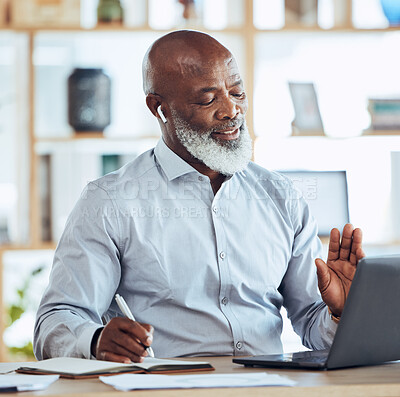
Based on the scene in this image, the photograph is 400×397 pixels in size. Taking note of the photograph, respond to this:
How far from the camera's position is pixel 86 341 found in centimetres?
138

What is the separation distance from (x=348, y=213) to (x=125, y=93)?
1199mm

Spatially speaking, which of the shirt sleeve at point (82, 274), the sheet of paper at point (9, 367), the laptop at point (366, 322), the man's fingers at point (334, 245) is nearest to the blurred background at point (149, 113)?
the shirt sleeve at point (82, 274)

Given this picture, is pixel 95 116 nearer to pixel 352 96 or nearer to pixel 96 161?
pixel 96 161

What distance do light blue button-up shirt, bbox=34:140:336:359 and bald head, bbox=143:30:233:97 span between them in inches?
7.9

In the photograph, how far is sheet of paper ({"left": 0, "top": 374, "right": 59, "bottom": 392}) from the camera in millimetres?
1021

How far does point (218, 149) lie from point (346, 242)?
0.50 m

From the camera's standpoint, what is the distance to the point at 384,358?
4.13ft

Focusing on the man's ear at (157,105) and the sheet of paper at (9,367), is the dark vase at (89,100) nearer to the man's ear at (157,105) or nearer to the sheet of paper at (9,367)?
the man's ear at (157,105)

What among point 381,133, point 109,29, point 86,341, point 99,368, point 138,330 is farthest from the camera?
point 381,133

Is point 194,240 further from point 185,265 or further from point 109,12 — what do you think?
point 109,12

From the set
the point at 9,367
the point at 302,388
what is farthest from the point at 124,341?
the point at 302,388

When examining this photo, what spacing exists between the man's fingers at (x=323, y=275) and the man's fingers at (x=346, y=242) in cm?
5

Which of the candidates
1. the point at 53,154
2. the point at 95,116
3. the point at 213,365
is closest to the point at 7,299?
the point at 53,154

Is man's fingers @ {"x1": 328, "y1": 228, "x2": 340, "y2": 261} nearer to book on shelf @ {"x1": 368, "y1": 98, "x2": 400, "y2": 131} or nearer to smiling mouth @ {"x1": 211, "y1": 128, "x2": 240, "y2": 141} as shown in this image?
smiling mouth @ {"x1": 211, "y1": 128, "x2": 240, "y2": 141}
